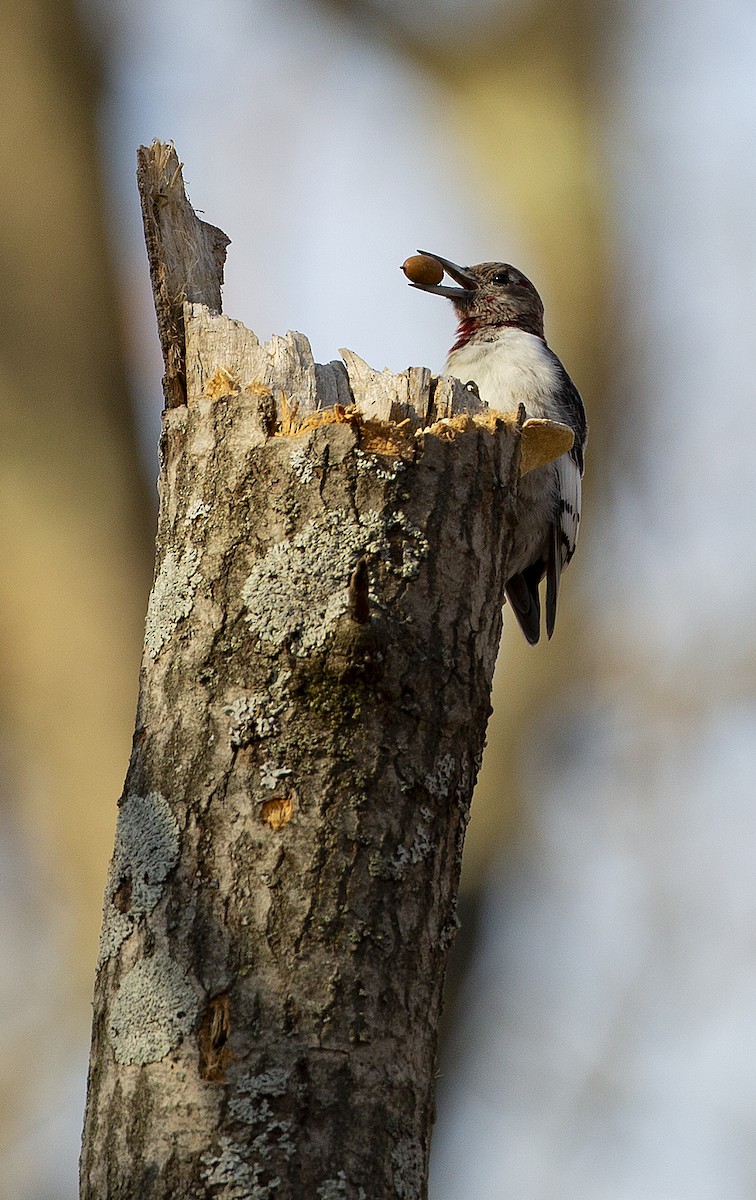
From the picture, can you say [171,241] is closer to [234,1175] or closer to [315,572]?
[315,572]

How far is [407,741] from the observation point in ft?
6.95

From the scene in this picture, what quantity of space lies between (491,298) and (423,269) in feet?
2.07

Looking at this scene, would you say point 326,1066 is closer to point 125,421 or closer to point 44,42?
point 125,421

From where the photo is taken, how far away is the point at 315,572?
7.22ft

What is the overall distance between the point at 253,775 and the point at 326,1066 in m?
0.45

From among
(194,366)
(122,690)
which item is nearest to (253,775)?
(194,366)

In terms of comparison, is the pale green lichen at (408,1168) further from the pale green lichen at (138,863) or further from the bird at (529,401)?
the bird at (529,401)

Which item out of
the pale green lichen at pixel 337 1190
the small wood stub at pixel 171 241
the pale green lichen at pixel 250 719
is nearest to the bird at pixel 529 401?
the small wood stub at pixel 171 241

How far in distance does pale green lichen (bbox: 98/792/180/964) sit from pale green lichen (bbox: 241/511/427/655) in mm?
335

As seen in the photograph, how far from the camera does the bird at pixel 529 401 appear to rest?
4.80m

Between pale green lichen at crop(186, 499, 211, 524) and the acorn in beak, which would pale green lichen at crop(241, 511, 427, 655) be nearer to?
pale green lichen at crop(186, 499, 211, 524)

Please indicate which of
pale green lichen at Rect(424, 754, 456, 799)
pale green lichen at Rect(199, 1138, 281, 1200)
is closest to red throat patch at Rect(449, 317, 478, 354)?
pale green lichen at Rect(424, 754, 456, 799)

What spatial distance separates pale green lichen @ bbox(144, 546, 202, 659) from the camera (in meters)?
2.26

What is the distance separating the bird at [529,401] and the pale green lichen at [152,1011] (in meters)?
2.66
